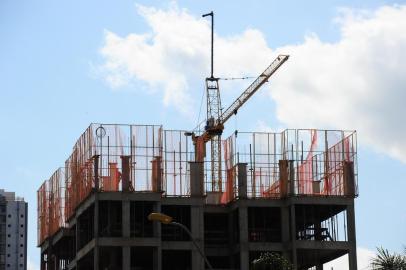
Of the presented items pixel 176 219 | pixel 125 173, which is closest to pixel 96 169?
pixel 125 173

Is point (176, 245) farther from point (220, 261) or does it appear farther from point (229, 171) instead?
point (229, 171)

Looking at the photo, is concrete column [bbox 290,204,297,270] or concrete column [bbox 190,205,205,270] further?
concrete column [bbox 290,204,297,270]

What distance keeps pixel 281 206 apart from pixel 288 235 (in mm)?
3910

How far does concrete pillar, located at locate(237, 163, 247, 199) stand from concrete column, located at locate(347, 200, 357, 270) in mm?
13393

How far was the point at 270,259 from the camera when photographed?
3396 inches

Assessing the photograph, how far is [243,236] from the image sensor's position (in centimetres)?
13300

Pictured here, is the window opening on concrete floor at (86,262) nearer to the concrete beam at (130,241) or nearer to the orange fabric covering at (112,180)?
the concrete beam at (130,241)

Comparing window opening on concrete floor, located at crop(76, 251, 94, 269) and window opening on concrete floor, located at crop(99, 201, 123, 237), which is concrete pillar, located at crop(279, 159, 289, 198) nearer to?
window opening on concrete floor, located at crop(99, 201, 123, 237)

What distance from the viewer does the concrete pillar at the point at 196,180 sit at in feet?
434

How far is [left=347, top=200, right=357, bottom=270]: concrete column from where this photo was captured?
5172 inches

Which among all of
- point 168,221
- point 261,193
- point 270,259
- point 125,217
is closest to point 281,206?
point 261,193

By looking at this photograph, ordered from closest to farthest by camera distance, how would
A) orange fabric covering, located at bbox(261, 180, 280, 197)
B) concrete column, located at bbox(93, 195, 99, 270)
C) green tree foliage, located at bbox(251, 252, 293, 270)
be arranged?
green tree foliage, located at bbox(251, 252, 293, 270) < concrete column, located at bbox(93, 195, 99, 270) < orange fabric covering, located at bbox(261, 180, 280, 197)

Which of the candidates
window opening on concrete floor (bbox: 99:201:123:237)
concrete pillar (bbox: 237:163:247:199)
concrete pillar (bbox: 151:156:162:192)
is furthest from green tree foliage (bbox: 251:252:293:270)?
concrete pillar (bbox: 237:163:247:199)

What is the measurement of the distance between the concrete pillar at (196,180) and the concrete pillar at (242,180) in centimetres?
506
